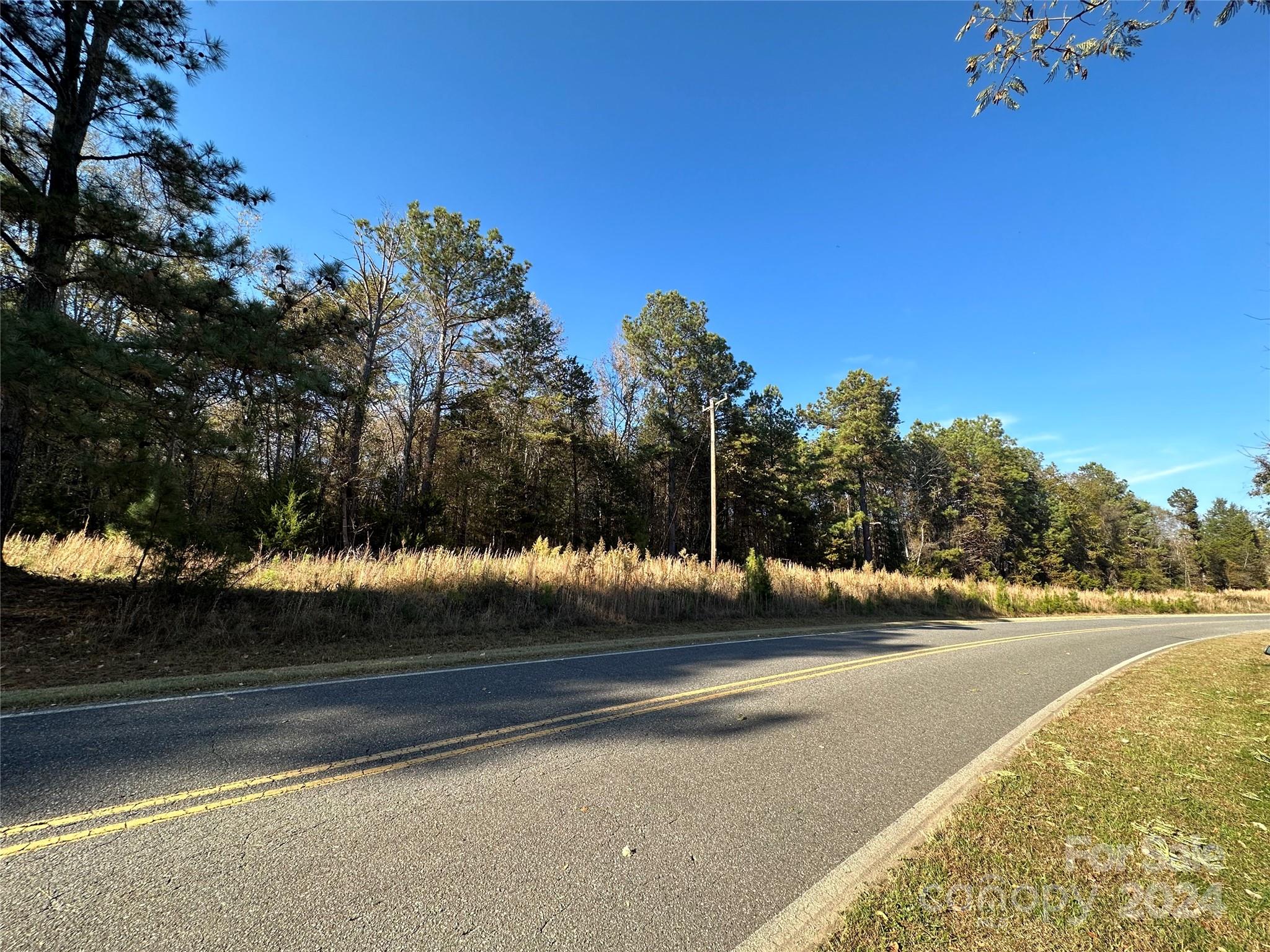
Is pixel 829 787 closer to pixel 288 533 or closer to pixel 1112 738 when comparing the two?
pixel 1112 738

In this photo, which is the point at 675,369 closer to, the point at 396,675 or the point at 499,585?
the point at 499,585

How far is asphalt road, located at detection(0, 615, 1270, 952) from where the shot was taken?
7.16 ft

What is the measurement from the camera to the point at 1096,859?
2.68m

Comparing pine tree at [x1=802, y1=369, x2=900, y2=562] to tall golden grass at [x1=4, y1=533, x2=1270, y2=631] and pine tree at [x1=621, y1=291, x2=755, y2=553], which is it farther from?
tall golden grass at [x1=4, y1=533, x2=1270, y2=631]

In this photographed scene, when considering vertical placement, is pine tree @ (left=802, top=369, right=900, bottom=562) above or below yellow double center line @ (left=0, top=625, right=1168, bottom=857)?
above

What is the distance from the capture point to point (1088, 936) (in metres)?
2.14

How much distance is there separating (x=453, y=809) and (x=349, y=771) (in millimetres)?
1002

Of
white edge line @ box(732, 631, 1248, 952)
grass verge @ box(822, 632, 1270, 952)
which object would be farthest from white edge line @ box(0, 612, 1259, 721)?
grass verge @ box(822, 632, 1270, 952)

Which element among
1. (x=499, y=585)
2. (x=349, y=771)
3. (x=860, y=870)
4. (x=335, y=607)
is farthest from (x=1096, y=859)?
(x=499, y=585)

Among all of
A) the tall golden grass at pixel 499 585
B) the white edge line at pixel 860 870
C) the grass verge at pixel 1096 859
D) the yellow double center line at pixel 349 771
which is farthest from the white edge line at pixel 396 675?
the grass verge at pixel 1096 859

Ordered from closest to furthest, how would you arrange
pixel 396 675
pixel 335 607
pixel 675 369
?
pixel 396 675 < pixel 335 607 < pixel 675 369

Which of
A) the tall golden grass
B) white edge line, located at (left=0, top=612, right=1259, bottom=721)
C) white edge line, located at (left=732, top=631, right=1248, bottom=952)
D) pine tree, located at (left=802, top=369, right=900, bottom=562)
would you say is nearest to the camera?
white edge line, located at (left=732, top=631, right=1248, bottom=952)

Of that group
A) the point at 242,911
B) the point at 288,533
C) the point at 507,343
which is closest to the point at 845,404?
the point at 507,343

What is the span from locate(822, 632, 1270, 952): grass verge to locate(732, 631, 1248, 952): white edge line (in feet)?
0.24
